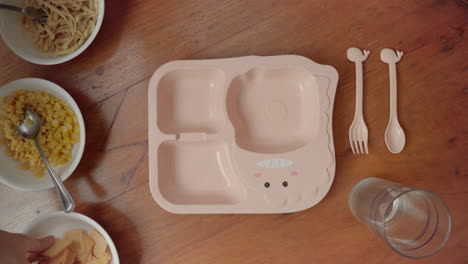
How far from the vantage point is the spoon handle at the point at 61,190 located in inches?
34.1

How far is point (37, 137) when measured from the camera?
0.88 m

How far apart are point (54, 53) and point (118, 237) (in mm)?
490

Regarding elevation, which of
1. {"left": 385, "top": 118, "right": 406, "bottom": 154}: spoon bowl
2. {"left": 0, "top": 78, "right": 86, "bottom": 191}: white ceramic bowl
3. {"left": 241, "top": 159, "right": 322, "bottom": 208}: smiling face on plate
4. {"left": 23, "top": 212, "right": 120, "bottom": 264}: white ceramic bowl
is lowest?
Answer: {"left": 23, "top": 212, "right": 120, "bottom": 264}: white ceramic bowl

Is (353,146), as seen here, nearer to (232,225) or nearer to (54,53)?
(232,225)

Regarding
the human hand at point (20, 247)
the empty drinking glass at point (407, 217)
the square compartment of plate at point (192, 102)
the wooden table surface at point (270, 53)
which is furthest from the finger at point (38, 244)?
the empty drinking glass at point (407, 217)

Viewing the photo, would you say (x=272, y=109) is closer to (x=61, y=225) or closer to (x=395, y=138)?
(x=395, y=138)

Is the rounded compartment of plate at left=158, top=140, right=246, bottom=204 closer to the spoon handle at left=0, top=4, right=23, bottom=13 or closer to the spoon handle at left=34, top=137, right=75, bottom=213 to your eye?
the spoon handle at left=34, top=137, right=75, bottom=213

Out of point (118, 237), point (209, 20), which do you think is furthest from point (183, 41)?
point (118, 237)

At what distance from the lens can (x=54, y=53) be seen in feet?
3.03

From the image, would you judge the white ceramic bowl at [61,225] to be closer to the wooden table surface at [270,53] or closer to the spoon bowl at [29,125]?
the wooden table surface at [270,53]

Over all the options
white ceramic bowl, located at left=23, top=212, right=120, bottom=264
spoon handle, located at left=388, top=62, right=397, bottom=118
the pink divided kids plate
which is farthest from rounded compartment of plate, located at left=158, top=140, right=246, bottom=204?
spoon handle, located at left=388, top=62, right=397, bottom=118

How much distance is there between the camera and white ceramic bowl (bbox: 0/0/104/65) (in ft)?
2.93

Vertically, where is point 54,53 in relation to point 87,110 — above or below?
above

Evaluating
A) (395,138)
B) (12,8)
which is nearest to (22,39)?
(12,8)
